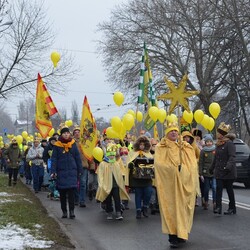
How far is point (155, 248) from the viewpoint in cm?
761

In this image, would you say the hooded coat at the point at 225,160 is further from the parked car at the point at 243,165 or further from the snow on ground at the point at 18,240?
the parked car at the point at 243,165

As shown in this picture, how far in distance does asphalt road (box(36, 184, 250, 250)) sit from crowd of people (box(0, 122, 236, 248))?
0.85 feet

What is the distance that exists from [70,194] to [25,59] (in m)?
15.0

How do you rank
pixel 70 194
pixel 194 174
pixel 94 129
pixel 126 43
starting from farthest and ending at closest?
pixel 126 43 < pixel 94 129 < pixel 70 194 < pixel 194 174

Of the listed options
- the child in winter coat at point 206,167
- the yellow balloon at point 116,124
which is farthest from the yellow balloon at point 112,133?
the child in winter coat at point 206,167

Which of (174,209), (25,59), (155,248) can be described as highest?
(25,59)

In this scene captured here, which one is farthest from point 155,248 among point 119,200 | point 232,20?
point 232,20

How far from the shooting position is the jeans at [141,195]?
10312mm

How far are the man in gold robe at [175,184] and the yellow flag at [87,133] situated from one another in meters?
5.16

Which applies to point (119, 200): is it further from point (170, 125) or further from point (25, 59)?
point (25, 59)

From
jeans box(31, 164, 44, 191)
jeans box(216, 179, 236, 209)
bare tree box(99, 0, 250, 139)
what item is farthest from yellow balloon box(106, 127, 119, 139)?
bare tree box(99, 0, 250, 139)

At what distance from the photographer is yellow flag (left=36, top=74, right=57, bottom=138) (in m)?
15.5

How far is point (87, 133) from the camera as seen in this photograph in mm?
13188

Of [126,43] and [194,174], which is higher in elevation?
[126,43]
